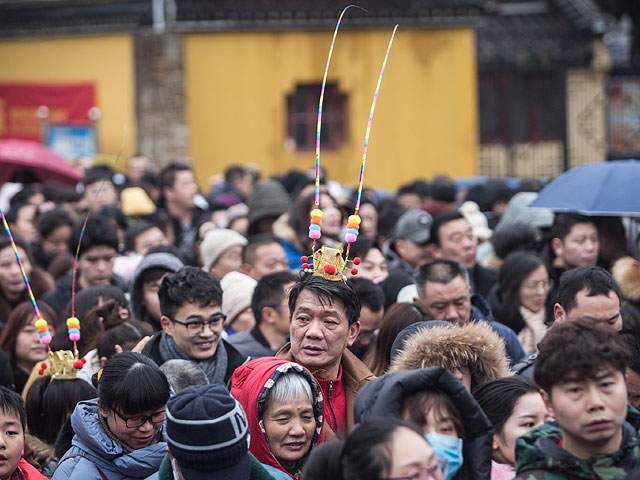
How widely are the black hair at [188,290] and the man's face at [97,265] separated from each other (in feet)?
5.98

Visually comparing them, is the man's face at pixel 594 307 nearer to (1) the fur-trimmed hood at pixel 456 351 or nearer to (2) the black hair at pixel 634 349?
(2) the black hair at pixel 634 349

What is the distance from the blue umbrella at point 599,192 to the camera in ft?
24.3

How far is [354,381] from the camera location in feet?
15.3

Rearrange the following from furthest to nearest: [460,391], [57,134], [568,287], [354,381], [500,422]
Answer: [57,134] → [568,287] → [354,381] → [500,422] → [460,391]

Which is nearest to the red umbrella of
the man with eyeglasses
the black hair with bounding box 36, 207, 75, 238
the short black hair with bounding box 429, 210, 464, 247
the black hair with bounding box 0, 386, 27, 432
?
the black hair with bounding box 36, 207, 75, 238

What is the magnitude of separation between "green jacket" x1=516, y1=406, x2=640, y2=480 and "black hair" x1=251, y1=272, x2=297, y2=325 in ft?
9.18

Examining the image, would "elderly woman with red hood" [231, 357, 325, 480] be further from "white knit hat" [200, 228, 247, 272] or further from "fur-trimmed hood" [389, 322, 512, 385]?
"white knit hat" [200, 228, 247, 272]

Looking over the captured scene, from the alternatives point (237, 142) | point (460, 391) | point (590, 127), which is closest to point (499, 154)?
point (590, 127)

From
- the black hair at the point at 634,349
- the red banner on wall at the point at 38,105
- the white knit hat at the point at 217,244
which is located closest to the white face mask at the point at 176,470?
the black hair at the point at 634,349

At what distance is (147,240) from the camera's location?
815 centimetres

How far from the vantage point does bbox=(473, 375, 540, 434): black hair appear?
422 centimetres

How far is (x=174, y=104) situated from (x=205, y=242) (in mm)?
11482

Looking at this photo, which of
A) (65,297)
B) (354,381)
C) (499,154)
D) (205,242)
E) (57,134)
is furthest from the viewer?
(499,154)

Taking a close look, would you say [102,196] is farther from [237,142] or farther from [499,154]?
[499,154]
